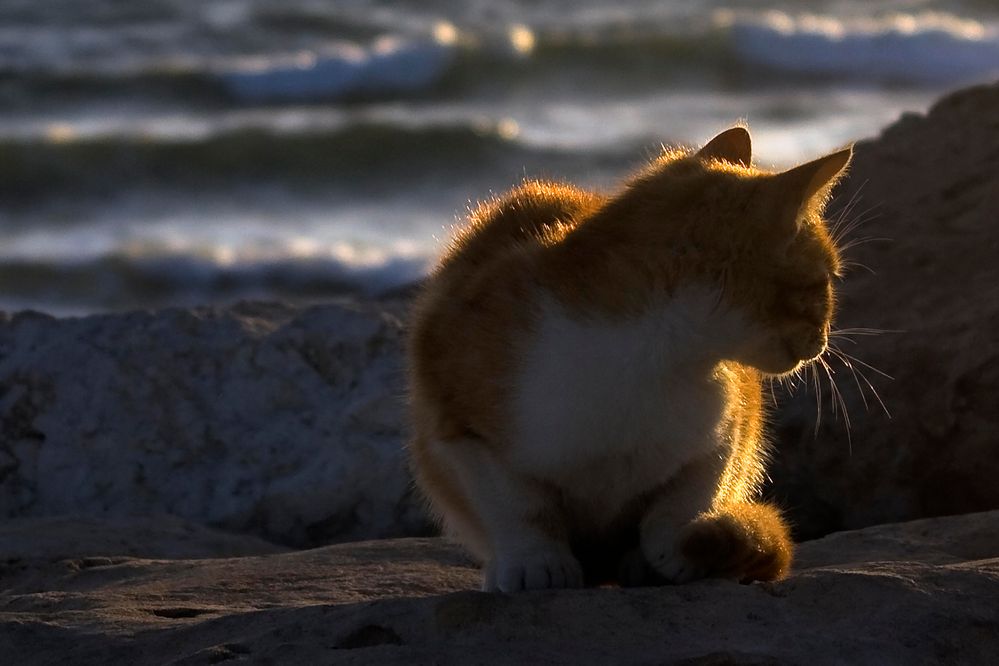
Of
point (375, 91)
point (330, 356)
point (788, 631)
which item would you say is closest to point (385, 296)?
point (330, 356)

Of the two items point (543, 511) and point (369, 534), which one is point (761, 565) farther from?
point (369, 534)

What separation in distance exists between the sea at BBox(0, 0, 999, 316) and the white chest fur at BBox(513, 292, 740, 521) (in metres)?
6.28

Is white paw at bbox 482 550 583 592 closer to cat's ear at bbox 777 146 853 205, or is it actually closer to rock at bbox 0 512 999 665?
rock at bbox 0 512 999 665

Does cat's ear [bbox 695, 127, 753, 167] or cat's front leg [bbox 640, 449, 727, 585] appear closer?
cat's front leg [bbox 640, 449, 727, 585]

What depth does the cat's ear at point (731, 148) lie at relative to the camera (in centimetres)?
356

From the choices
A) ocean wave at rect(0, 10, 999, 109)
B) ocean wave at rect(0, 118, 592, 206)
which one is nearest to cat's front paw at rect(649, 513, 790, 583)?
ocean wave at rect(0, 118, 592, 206)

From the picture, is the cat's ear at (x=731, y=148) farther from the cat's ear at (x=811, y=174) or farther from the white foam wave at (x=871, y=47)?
the white foam wave at (x=871, y=47)

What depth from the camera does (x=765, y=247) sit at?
3094mm

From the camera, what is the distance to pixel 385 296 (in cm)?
637

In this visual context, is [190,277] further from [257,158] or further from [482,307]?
[482,307]

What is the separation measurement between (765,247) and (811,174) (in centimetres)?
18

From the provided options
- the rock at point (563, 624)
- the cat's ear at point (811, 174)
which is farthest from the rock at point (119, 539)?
the cat's ear at point (811, 174)

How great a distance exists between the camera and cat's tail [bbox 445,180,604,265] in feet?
11.6

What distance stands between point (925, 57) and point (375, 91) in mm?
5902
